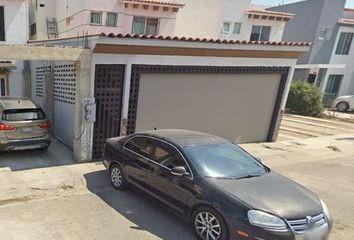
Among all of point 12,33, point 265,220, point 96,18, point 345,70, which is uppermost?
point 96,18

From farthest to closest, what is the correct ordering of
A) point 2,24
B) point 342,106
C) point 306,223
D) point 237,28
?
point 342,106
point 237,28
point 2,24
point 306,223

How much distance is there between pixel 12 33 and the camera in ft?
42.0

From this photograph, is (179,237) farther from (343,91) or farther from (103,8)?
(343,91)

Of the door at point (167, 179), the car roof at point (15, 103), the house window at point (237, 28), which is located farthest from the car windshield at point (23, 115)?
the house window at point (237, 28)

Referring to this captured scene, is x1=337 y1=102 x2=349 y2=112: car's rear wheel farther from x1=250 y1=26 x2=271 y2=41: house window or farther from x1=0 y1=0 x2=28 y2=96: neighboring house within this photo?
x1=0 y1=0 x2=28 y2=96: neighboring house

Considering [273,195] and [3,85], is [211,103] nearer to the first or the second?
[273,195]

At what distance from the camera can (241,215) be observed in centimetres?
420

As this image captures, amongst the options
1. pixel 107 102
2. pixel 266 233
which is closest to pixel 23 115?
pixel 107 102

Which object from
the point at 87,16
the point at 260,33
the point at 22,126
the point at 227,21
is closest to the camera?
the point at 22,126

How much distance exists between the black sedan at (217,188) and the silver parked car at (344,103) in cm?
1989

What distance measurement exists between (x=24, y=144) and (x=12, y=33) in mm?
7147

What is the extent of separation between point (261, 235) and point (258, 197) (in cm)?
57

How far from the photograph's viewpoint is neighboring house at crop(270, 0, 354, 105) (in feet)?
78.1

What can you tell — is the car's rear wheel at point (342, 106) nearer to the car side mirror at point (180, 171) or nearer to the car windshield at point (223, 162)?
the car windshield at point (223, 162)
